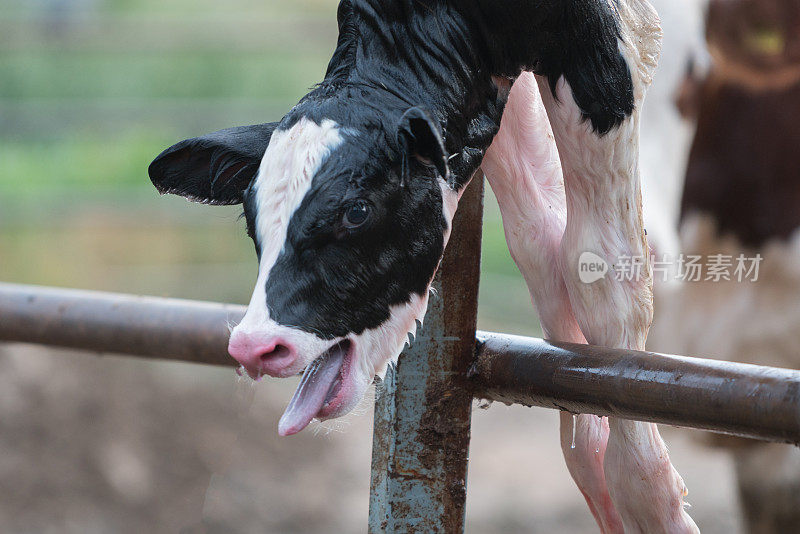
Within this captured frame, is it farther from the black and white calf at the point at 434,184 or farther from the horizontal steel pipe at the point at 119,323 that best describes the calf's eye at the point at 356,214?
the horizontal steel pipe at the point at 119,323

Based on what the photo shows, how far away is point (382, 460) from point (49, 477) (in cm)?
213

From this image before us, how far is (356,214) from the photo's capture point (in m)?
0.72

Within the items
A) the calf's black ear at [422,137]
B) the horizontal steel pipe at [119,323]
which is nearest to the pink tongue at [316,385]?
the calf's black ear at [422,137]

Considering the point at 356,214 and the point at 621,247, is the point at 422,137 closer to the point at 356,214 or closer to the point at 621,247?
the point at 356,214

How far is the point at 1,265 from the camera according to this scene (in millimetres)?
3883

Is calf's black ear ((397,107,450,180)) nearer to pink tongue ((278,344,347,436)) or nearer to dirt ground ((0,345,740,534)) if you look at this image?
pink tongue ((278,344,347,436))

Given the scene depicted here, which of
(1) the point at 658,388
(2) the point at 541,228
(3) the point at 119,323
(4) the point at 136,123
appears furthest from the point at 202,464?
(1) the point at 658,388

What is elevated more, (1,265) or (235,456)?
(1,265)

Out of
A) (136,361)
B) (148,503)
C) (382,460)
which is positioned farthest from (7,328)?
(136,361)

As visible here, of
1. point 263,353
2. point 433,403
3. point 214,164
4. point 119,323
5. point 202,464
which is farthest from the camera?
point 202,464

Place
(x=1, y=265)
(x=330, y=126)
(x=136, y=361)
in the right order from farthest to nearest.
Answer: (x=1, y=265) < (x=136, y=361) < (x=330, y=126)

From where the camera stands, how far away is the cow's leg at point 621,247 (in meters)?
0.85

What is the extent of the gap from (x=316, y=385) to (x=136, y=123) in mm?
4159

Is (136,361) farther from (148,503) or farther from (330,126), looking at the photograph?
(330,126)
